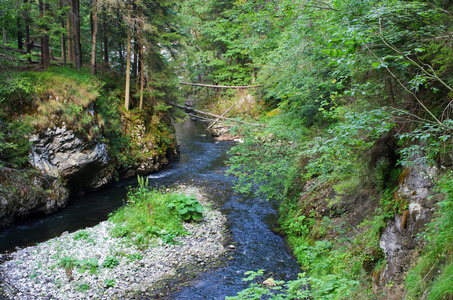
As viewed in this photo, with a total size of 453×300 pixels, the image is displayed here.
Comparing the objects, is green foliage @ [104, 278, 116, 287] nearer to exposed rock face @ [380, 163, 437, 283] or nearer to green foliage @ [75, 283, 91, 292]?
green foliage @ [75, 283, 91, 292]

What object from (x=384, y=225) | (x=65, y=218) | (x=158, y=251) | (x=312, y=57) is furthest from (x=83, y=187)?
(x=384, y=225)

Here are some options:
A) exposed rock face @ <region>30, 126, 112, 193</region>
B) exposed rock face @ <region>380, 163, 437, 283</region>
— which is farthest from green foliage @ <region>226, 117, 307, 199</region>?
exposed rock face @ <region>30, 126, 112, 193</region>

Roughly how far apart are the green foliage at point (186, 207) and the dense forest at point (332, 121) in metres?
2.01

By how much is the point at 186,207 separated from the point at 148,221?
→ 4.74 feet

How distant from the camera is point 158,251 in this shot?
8.09 m

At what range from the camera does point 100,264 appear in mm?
7137

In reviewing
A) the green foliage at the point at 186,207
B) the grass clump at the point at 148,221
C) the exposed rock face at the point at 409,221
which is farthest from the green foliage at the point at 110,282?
the exposed rock face at the point at 409,221

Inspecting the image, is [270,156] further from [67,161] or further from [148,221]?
[67,161]

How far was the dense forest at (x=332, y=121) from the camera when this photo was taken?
3.71 metres

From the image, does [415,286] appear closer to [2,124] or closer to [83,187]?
[2,124]

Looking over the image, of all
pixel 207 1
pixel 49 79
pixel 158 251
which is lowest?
Result: pixel 158 251

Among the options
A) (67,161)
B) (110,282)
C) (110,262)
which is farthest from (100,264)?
(67,161)

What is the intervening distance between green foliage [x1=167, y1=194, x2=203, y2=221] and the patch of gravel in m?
0.78

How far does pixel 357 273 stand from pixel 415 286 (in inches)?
82.2
